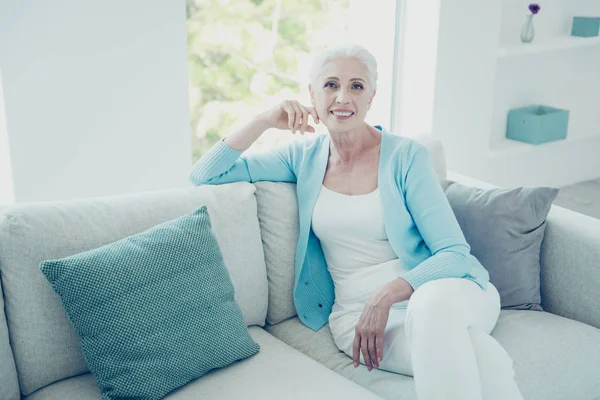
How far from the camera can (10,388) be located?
5.20 feet

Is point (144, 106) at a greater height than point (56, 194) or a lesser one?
greater

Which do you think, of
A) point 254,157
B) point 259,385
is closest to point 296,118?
point 254,157

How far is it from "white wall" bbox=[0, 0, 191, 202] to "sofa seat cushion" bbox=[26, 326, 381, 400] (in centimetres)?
93

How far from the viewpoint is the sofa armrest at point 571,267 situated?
203 centimetres

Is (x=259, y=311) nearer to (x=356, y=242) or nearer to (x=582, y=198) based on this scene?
(x=356, y=242)

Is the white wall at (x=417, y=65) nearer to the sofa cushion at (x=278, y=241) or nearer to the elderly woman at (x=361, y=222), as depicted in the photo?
the elderly woman at (x=361, y=222)

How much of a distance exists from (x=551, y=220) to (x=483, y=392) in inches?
31.4

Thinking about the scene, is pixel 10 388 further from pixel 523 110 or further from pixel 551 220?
pixel 523 110

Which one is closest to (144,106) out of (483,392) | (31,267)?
(31,267)

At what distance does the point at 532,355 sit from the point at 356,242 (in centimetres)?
53

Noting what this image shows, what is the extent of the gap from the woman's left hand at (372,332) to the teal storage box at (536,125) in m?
2.43

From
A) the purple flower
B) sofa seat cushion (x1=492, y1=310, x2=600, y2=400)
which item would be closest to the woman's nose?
sofa seat cushion (x1=492, y1=310, x2=600, y2=400)

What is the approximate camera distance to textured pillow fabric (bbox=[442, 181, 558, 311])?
2076 millimetres

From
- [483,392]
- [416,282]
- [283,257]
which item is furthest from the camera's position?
[283,257]
